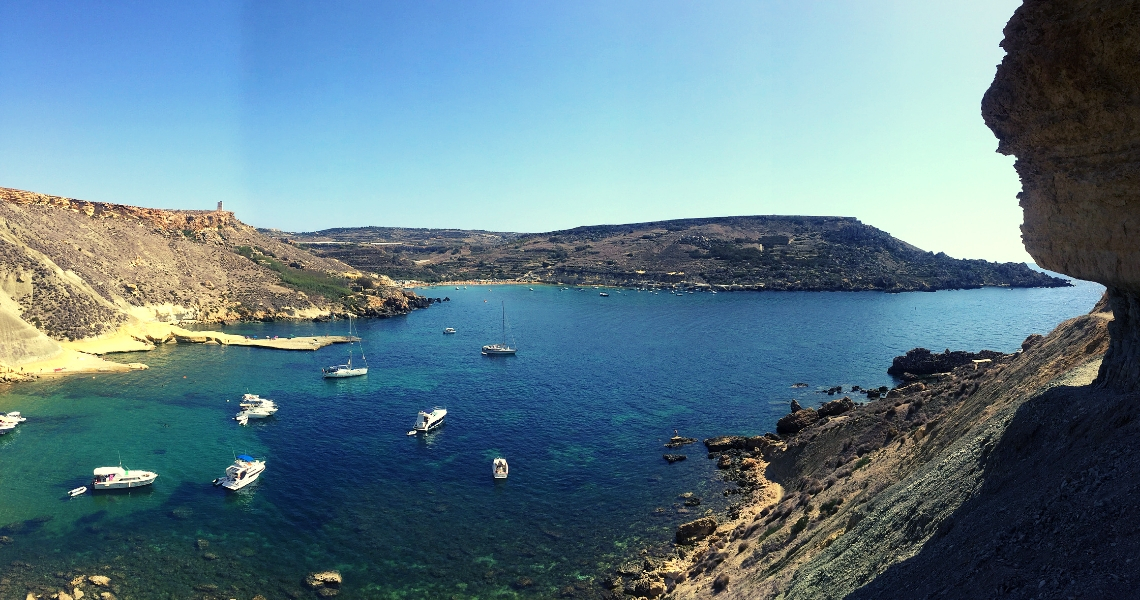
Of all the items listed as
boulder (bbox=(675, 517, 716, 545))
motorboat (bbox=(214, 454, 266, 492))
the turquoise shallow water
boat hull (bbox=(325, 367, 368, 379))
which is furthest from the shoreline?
boulder (bbox=(675, 517, 716, 545))

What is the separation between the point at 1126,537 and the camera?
1009cm

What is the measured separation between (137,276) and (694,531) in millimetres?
92609

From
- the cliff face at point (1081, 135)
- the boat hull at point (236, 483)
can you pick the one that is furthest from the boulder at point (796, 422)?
the boat hull at point (236, 483)

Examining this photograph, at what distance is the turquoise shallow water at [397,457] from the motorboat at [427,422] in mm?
837

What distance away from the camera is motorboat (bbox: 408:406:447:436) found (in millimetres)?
42594

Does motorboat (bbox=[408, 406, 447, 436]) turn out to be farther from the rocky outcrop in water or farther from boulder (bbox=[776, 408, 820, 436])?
the rocky outcrop in water

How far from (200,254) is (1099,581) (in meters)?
124

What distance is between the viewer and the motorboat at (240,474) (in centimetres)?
3262

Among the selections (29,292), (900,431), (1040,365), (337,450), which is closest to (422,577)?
(337,450)

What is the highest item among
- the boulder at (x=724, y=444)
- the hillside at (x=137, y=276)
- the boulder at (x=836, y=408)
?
the hillside at (x=137, y=276)

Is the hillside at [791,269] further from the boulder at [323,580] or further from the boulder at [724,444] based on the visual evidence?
the boulder at [323,580]

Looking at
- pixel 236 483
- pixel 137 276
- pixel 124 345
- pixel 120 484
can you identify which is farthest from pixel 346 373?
pixel 137 276

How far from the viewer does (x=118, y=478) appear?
104 ft

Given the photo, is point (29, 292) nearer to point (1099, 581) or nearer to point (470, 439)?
point (470, 439)
